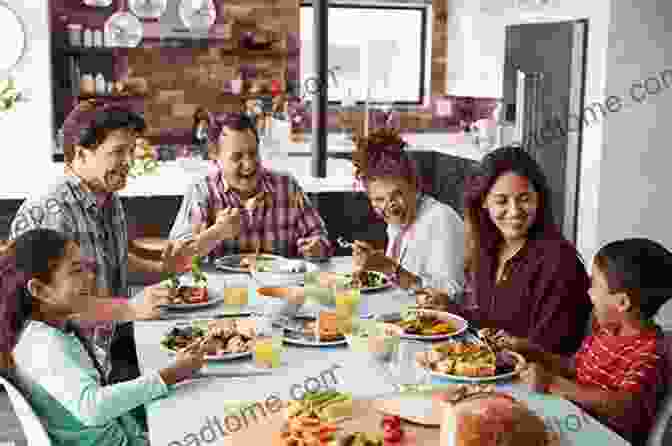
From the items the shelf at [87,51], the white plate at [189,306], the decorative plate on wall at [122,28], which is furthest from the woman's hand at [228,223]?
the shelf at [87,51]

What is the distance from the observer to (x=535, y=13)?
5.66 metres

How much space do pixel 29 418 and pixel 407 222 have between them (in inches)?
61.6

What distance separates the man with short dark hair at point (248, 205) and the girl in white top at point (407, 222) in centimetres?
46

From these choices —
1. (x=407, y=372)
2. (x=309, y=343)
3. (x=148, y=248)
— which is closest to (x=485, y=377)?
(x=407, y=372)

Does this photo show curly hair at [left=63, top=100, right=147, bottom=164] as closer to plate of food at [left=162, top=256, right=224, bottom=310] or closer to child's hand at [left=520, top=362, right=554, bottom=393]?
plate of food at [left=162, top=256, right=224, bottom=310]

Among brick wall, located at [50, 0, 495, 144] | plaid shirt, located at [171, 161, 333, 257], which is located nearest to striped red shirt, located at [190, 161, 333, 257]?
plaid shirt, located at [171, 161, 333, 257]

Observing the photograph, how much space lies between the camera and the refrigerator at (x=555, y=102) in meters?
5.12

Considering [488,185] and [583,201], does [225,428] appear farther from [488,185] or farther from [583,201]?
[583,201]

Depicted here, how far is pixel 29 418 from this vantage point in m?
2.02

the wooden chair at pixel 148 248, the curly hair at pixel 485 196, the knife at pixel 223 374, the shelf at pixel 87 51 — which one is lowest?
the wooden chair at pixel 148 248

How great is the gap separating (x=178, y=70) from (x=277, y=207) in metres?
4.02

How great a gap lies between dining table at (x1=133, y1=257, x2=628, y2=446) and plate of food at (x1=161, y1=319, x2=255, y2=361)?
0.02m

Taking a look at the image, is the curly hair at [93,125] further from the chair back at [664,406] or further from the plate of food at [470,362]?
the chair back at [664,406]

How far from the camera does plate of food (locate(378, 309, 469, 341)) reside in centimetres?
245
